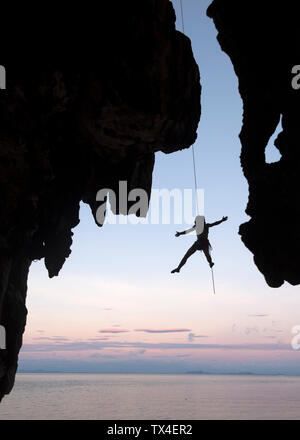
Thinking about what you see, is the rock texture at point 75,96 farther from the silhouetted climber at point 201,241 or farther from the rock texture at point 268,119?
the silhouetted climber at point 201,241

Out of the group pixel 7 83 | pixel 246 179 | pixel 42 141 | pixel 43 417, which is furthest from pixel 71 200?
pixel 43 417

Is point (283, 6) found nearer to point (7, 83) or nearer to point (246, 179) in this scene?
point (246, 179)

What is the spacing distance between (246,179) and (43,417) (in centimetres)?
3934

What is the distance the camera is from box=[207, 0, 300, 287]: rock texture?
18.2m

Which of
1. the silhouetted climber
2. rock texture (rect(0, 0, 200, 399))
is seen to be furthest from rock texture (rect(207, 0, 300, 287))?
rock texture (rect(0, 0, 200, 399))

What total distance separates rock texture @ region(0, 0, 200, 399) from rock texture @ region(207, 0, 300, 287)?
134 inches

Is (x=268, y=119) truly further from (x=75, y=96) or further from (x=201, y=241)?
(x=75, y=96)

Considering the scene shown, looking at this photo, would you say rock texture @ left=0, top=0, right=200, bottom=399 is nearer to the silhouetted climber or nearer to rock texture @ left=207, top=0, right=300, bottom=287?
rock texture @ left=207, top=0, right=300, bottom=287

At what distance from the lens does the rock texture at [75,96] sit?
15500 mm

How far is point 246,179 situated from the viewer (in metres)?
20.7

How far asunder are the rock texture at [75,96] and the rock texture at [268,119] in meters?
3.40

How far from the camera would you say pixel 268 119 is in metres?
19.5

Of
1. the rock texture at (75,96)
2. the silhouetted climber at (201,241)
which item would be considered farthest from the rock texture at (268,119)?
the rock texture at (75,96)

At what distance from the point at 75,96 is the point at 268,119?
29.8 ft
